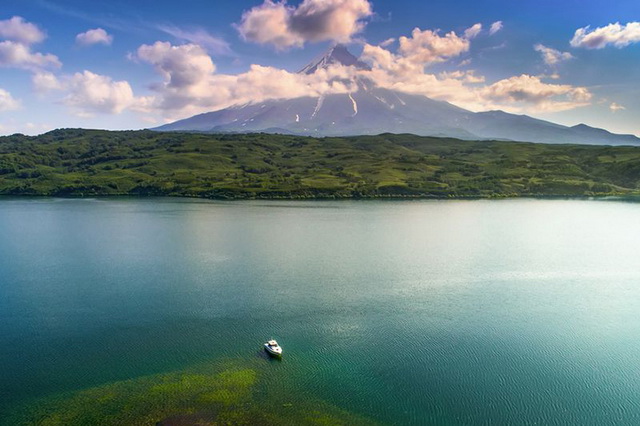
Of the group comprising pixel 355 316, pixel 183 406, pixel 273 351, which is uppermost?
pixel 273 351

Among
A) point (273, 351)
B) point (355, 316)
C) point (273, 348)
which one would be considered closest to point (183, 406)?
point (273, 351)

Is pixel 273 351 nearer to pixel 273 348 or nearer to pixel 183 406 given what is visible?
pixel 273 348

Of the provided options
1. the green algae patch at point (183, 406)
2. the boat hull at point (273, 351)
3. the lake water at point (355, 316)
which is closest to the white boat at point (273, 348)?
the boat hull at point (273, 351)

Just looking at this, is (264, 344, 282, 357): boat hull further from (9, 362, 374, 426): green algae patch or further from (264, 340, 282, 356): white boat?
(9, 362, 374, 426): green algae patch

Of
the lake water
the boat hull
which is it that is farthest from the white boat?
the lake water

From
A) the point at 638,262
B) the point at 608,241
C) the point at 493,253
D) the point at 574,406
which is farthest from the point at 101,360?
the point at 608,241

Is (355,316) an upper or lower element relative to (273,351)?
lower

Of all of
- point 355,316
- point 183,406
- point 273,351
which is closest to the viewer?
point 183,406

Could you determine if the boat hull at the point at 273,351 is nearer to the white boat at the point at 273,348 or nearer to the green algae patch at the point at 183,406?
the white boat at the point at 273,348
